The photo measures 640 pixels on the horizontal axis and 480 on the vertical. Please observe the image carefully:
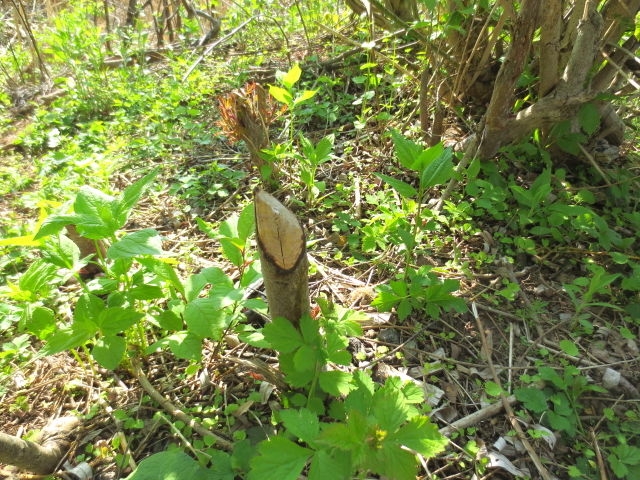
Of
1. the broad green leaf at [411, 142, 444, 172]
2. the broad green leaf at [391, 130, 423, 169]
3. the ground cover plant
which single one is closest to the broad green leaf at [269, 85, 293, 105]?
the ground cover plant

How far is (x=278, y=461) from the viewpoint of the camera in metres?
1.00

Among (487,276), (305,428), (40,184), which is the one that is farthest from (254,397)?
(40,184)

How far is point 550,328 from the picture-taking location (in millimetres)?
1762

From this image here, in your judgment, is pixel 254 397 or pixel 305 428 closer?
pixel 305 428

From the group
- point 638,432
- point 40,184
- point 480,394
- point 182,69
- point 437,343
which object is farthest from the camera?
point 182,69

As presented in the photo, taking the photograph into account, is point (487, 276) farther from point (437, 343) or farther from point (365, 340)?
point (365, 340)

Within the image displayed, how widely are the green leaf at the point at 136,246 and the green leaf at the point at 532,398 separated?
1.50m

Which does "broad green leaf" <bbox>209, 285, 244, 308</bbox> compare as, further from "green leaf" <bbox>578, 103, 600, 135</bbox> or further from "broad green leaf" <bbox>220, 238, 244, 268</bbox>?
"green leaf" <bbox>578, 103, 600, 135</bbox>

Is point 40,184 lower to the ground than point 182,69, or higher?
lower

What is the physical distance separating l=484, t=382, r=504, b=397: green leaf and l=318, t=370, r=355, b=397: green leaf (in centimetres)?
63

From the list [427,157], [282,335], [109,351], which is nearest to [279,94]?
[427,157]

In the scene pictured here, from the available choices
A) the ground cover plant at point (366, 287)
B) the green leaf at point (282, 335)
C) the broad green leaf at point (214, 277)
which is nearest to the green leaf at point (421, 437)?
the ground cover plant at point (366, 287)

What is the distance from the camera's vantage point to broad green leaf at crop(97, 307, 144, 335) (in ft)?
4.00

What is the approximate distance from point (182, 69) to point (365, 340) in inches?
183
